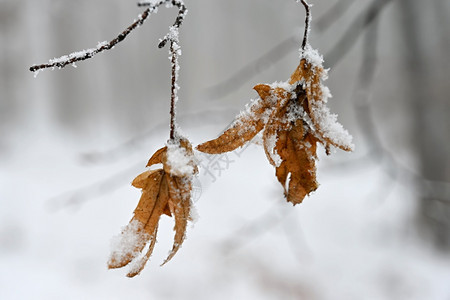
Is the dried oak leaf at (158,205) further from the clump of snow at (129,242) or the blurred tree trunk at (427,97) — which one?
the blurred tree trunk at (427,97)

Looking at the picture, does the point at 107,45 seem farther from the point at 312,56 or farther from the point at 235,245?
the point at 235,245

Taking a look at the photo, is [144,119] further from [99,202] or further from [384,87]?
[384,87]

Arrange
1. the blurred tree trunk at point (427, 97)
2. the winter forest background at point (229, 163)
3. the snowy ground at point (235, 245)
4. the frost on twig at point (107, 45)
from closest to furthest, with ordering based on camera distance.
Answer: the frost on twig at point (107, 45) → the winter forest background at point (229, 163) → the snowy ground at point (235, 245) → the blurred tree trunk at point (427, 97)

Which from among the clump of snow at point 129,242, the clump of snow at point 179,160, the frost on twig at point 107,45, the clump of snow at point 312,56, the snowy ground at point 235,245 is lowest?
the clump of snow at point 129,242

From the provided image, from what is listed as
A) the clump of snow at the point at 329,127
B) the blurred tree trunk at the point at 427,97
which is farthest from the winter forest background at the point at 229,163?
the clump of snow at the point at 329,127

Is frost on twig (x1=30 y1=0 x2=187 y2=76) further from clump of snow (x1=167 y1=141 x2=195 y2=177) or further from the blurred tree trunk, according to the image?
the blurred tree trunk
